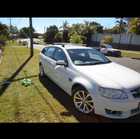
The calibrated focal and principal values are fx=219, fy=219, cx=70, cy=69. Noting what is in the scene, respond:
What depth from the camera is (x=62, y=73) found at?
586cm

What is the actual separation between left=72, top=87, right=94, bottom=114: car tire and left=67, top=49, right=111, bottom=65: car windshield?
89 centimetres

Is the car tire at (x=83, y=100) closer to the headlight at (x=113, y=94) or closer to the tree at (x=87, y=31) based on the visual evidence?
the headlight at (x=113, y=94)

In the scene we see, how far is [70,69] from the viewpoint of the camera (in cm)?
546

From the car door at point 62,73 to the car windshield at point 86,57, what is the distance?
0.26m

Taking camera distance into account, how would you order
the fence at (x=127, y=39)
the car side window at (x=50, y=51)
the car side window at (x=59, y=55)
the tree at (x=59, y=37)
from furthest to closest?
the tree at (x=59, y=37)
the fence at (x=127, y=39)
the car side window at (x=50, y=51)
the car side window at (x=59, y=55)

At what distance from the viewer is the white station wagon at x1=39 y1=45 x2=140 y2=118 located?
4344mm

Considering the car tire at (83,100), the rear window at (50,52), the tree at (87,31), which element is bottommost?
the car tire at (83,100)

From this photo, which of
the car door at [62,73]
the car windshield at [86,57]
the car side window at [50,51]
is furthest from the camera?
the car side window at [50,51]

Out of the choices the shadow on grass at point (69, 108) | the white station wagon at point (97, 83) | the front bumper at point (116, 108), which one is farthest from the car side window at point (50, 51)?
the front bumper at point (116, 108)

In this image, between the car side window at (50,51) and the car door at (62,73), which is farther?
the car side window at (50,51)

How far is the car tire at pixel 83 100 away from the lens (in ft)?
15.5
